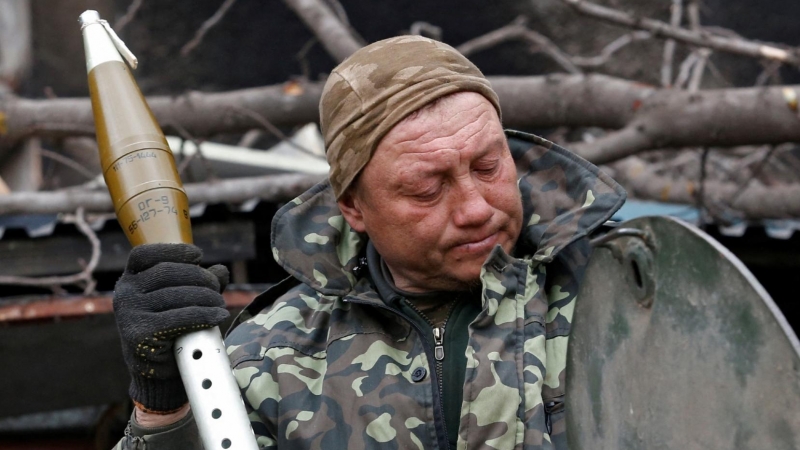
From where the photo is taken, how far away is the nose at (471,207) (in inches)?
79.0

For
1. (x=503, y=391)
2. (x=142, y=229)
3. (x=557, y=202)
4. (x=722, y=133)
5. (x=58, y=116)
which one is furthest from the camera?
(x=58, y=116)

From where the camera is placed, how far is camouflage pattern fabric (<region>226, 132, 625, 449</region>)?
74.5 inches

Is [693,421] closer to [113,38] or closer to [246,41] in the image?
[113,38]

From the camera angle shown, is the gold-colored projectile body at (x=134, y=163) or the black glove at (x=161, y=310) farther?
the gold-colored projectile body at (x=134, y=163)

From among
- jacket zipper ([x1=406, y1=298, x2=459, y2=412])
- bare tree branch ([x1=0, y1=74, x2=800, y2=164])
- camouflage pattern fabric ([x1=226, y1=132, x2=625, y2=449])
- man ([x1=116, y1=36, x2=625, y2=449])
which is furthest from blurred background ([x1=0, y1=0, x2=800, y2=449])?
jacket zipper ([x1=406, y1=298, x2=459, y2=412])

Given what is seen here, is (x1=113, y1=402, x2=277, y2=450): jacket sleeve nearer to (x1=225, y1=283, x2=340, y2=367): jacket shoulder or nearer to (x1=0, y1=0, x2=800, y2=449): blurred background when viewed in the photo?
(x1=225, y1=283, x2=340, y2=367): jacket shoulder

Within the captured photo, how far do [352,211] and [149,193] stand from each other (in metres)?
0.47

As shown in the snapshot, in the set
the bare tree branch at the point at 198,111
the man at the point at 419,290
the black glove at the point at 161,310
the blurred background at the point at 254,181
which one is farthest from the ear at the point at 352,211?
the bare tree branch at the point at 198,111

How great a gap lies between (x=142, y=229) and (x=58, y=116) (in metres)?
2.50

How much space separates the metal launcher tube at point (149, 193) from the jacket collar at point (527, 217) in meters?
0.31

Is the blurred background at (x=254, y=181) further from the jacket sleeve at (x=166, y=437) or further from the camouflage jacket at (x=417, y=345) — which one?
the jacket sleeve at (x=166, y=437)

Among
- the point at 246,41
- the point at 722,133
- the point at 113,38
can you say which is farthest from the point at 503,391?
the point at 246,41

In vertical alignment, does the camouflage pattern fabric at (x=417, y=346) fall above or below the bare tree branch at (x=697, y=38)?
below

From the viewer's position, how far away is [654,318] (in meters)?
1.50
